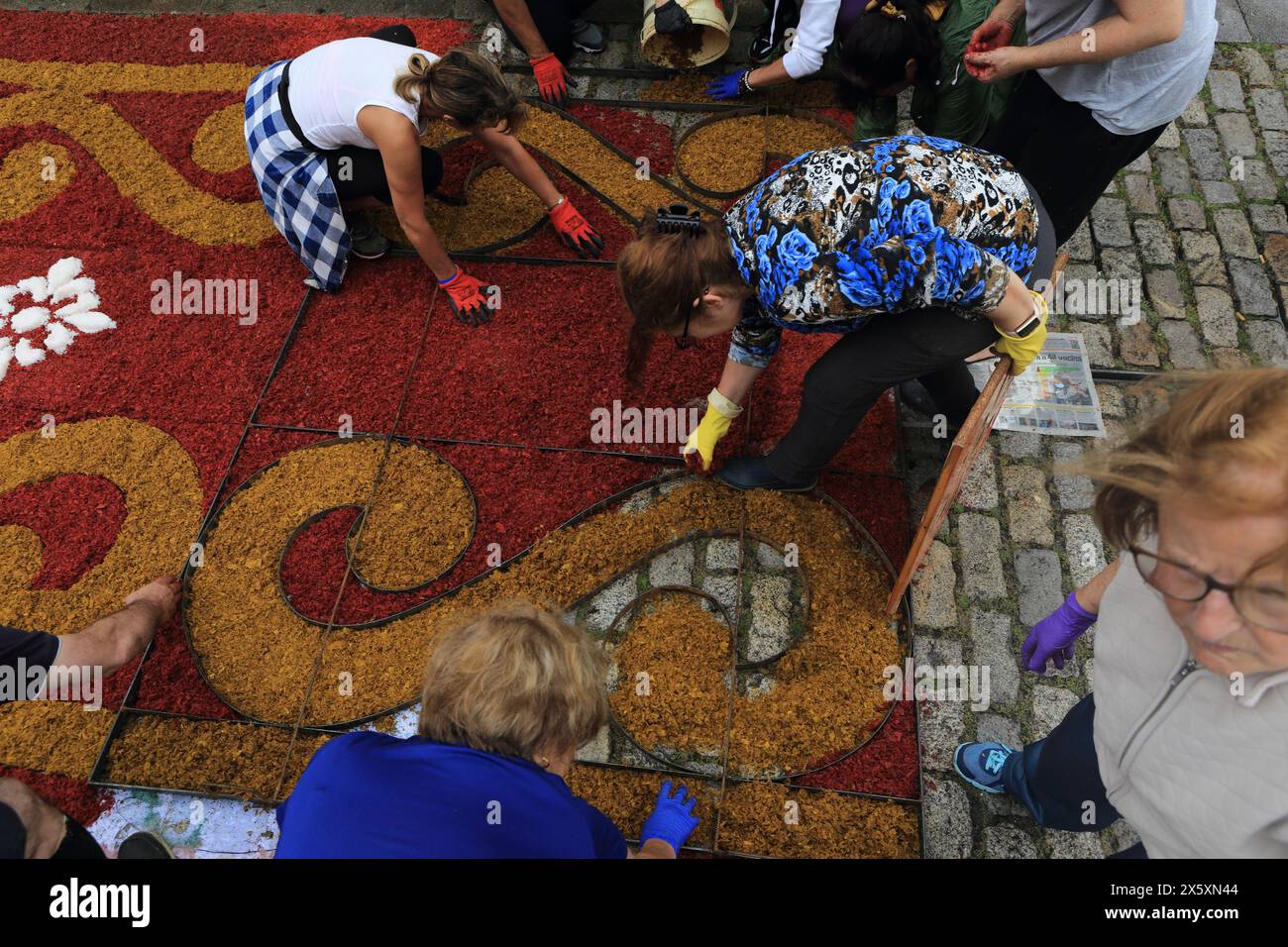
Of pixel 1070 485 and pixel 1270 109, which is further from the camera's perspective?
pixel 1270 109

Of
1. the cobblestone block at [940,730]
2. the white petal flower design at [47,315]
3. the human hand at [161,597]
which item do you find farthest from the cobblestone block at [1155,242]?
the white petal flower design at [47,315]

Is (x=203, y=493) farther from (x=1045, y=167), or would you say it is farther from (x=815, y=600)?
(x=1045, y=167)

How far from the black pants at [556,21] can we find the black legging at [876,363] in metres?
3.75

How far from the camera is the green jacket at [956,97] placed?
13.3ft

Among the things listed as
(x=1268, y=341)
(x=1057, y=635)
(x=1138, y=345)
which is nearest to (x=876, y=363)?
(x=1057, y=635)

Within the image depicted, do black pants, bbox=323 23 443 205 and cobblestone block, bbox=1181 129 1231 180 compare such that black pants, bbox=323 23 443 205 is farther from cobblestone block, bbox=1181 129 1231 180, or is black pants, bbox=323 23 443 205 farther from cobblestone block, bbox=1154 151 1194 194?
cobblestone block, bbox=1181 129 1231 180

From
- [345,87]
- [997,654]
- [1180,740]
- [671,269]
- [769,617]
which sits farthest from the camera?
[345,87]

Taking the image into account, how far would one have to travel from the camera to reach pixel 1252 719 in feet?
5.26

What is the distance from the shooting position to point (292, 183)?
4.32 m

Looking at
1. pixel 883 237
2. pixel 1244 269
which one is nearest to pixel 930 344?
pixel 883 237

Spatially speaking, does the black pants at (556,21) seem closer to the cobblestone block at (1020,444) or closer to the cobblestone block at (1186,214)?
the cobblestone block at (1020,444)

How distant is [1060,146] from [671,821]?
137 inches

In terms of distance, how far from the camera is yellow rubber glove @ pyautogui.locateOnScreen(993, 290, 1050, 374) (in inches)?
106

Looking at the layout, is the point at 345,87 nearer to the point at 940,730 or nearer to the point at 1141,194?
the point at 940,730
